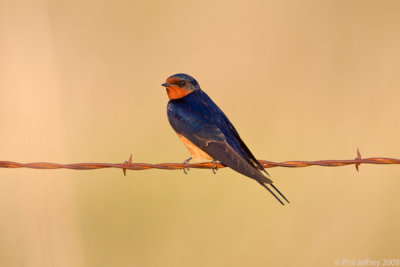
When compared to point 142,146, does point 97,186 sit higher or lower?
lower

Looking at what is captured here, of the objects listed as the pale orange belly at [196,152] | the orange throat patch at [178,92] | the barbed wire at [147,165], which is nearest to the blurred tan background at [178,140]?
the pale orange belly at [196,152]

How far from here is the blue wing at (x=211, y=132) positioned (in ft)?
13.6

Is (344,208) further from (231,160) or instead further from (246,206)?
(231,160)

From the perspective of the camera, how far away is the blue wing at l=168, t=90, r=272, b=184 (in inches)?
163

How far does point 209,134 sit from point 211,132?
0.02 metres

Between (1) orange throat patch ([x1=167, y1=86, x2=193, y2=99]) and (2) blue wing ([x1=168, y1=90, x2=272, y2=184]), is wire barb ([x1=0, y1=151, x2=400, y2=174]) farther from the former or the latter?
(1) orange throat patch ([x1=167, y1=86, x2=193, y2=99])

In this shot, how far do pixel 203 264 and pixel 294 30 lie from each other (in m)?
4.01

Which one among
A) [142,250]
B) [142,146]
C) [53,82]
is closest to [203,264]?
[142,250]

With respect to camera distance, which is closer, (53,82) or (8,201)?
(8,201)

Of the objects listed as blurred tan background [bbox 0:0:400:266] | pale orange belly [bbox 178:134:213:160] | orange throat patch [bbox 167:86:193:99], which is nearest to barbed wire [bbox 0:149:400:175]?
pale orange belly [bbox 178:134:213:160]

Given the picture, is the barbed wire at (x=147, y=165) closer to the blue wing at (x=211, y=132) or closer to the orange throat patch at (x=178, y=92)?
the blue wing at (x=211, y=132)

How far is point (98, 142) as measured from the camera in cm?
720

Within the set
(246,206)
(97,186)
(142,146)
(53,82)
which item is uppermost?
(53,82)

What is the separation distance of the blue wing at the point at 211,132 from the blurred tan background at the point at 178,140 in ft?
4.99
